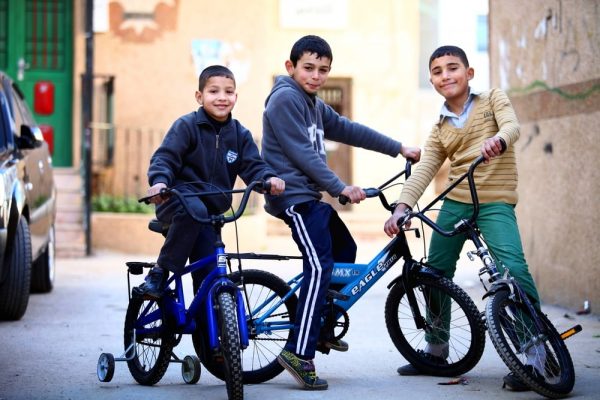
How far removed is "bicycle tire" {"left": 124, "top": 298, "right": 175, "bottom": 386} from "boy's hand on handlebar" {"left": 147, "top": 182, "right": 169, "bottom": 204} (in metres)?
0.66

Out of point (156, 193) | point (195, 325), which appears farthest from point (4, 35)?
point (156, 193)

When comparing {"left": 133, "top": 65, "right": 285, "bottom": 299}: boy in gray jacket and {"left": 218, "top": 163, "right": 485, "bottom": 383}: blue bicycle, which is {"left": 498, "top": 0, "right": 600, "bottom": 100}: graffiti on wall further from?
{"left": 133, "top": 65, "right": 285, "bottom": 299}: boy in gray jacket

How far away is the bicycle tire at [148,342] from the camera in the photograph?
5594 mm

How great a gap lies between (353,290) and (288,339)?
420mm

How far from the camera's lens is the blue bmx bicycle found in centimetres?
494

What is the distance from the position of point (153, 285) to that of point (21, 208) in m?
2.92

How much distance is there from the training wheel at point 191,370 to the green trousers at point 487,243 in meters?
1.20

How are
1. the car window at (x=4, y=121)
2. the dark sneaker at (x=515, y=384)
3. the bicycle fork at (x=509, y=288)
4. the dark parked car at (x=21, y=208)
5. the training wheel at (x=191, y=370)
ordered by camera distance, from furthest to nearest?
the car window at (x=4, y=121) → the dark parked car at (x=21, y=208) → the training wheel at (x=191, y=370) → the dark sneaker at (x=515, y=384) → the bicycle fork at (x=509, y=288)

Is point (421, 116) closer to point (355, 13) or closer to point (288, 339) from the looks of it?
point (355, 13)

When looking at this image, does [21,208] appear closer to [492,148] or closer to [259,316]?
[259,316]

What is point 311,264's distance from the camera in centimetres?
554

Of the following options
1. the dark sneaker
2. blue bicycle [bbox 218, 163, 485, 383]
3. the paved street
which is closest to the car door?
the paved street

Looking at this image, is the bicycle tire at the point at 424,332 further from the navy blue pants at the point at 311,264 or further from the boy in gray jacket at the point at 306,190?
the navy blue pants at the point at 311,264

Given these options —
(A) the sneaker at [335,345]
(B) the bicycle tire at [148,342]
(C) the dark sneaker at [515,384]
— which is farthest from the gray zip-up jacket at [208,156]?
(C) the dark sneaker at [515,384]
